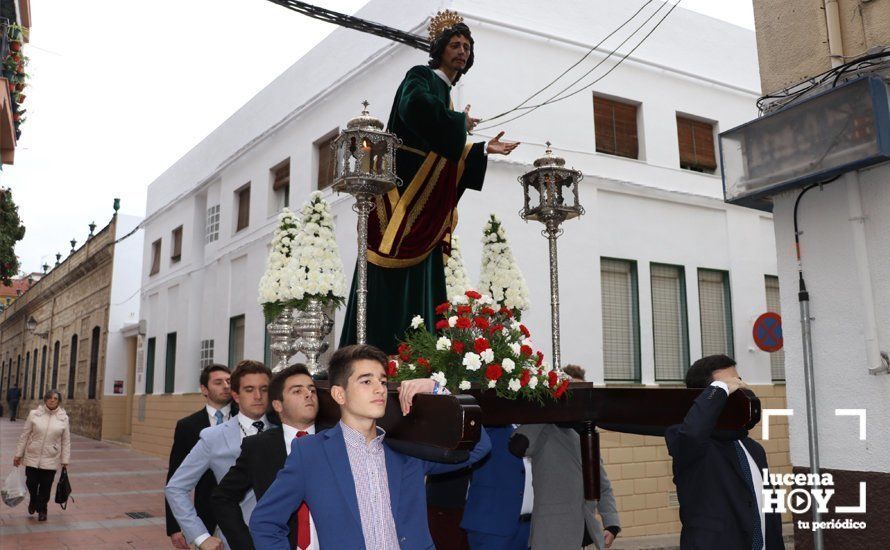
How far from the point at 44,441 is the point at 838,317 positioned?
9.88 m

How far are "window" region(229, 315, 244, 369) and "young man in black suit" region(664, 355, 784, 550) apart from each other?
12.1 meters

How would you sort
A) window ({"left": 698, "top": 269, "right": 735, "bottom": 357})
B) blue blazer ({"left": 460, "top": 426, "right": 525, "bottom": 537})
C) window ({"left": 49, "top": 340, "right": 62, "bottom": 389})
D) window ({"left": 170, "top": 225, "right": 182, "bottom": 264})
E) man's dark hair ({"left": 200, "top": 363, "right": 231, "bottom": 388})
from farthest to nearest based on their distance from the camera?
window ({"left": 49, "top": 340, "right": 62, "bottom": 389}), window ({"left": 170, "top": 225, "right": 182, "bottom": 264}), window ({"left": 698, "top": 269, "right": 735, "bottom": 357}), man's dark hair ({"left": 200, "top": 363, "right": 231, "bottom": 388}), blue blazer ({"left": 460, "top": 426, "right": 525, "bottom": 537})

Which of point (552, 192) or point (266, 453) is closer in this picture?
point (266, 453)

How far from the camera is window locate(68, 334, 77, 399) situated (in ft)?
94.7

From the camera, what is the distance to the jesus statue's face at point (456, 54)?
4.76 meters

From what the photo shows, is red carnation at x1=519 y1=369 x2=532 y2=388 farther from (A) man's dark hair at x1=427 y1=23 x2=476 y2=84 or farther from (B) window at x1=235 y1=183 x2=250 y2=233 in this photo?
(B) window at x1=235 y1=183 x2=250 y2=233

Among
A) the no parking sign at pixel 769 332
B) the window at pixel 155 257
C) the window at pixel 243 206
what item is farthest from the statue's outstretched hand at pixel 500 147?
the window at pixel 155 257

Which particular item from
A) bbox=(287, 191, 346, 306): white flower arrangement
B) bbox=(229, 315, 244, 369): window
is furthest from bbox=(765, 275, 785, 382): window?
bbox=(229, 315, 244, 369): window

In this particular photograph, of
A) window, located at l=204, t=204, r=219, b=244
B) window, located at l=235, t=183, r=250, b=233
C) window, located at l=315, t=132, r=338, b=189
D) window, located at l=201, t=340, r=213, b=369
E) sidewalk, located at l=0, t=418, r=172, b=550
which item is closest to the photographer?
sidewalk, located at l=0, t=418, r=172, b=550

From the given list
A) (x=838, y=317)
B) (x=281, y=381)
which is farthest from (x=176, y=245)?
(x=838, y=317)

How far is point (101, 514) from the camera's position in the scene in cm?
1051

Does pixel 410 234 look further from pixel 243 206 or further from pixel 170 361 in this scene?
pixel 170 361

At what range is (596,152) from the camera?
10602 millimetres

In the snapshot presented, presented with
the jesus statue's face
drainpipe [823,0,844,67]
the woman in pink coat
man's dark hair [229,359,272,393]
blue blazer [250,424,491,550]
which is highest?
drainpipe [823,0,844,67]
